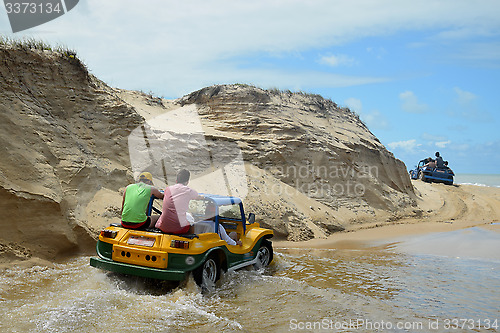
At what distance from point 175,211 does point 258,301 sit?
1.75 meters

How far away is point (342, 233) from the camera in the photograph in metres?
13.7

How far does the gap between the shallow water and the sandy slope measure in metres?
4.09

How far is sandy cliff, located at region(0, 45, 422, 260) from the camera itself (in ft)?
25.2

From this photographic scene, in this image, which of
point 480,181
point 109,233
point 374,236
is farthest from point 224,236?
point 480,181

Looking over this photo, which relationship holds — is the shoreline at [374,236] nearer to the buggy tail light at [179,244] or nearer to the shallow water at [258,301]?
the shallow water at [258,301]

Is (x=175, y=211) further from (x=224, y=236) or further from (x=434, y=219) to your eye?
(x=434, y=219)

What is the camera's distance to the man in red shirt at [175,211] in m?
5.72

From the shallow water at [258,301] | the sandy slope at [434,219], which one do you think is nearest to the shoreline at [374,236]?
the sandy slope at [434,219]

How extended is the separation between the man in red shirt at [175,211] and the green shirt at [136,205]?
0.28 meters

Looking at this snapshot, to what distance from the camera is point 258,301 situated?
5.58 meters

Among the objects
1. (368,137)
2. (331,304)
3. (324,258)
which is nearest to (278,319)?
(331,304)

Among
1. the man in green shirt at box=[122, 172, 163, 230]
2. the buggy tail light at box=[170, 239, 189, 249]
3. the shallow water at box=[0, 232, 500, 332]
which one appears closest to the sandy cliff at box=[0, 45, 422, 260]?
the shallow water at box=[0, 232, 500, 332]

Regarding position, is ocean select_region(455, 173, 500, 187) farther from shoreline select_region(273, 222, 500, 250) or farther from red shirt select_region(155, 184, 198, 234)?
red shirt select_region(155, 184, 198, 234)

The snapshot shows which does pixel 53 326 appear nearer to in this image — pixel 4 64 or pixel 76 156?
pixel 76 156
